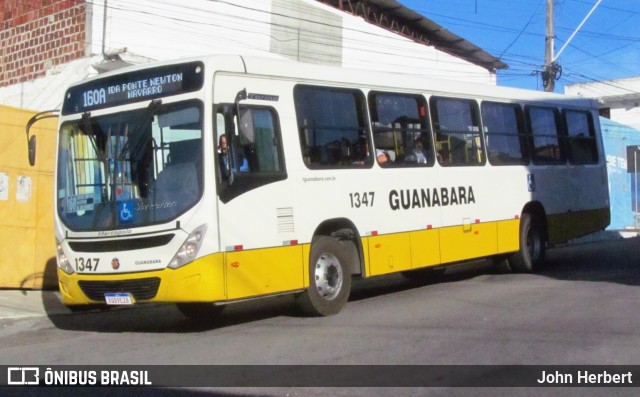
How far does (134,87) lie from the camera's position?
9.86 meters

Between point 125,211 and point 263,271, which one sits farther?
point 263,271

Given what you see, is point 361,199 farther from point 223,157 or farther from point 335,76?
point 223,157

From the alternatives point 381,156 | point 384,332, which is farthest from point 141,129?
point 381,156

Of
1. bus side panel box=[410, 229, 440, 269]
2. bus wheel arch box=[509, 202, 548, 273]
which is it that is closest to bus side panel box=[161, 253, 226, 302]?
bus side panel box=[410, 229, 440, 269]

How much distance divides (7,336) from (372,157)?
210 inches

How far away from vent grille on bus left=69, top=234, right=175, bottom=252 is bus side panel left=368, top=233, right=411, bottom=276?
10.7 ft

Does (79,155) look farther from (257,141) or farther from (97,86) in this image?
(257,141)

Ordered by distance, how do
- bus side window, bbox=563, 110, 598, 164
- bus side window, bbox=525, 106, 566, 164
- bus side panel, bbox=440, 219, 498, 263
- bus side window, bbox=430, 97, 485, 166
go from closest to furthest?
1. bus side panel, bbox=440, 219, 498, 263
2. bus side window, bbox=430, 97, 485, 166
3. bus side window, bbox=525, 106, 566, 164
4. bus side window, bbox=563, 110, 598, 164

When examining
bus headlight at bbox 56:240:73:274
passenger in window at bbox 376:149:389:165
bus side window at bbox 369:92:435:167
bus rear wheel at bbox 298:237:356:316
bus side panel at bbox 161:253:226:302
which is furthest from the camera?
bus side window at bbox 369:92:435:167

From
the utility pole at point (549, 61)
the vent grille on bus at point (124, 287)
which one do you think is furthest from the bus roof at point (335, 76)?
the utility pole at point (549, 61)

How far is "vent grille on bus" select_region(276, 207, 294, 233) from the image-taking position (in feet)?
33.0

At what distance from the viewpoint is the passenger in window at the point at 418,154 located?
12.6 metres

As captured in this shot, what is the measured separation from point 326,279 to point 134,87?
11.0 feet

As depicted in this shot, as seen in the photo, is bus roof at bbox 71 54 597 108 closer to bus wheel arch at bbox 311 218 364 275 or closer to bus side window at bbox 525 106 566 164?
bus side window at bbox 525 106 566 164
